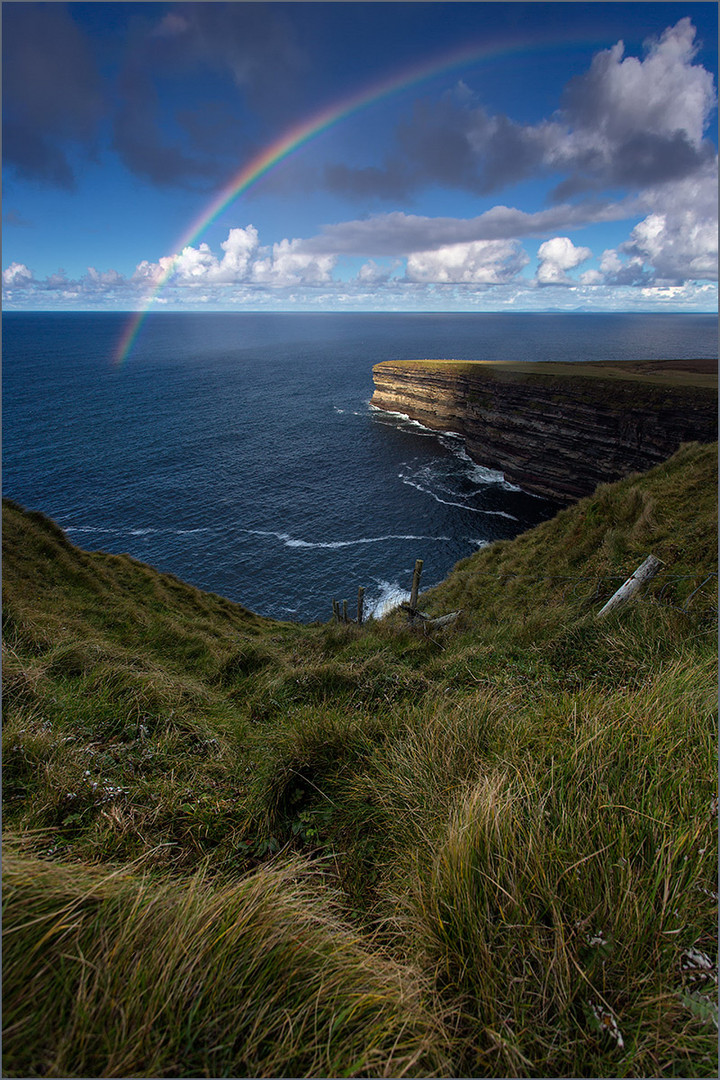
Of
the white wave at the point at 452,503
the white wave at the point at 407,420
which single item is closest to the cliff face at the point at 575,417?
the white wave at the point at 407,420

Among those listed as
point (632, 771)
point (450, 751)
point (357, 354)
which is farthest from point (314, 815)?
point (357, 354)

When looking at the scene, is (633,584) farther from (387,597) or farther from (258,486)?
(258,486)

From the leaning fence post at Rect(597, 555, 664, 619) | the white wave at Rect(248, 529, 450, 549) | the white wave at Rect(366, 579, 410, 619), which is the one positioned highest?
the leaning fence post at Rect(597, 555, 664, 619)

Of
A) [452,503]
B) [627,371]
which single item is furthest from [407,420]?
[452,503]

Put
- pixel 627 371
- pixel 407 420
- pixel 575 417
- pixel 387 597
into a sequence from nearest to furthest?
pixel 387 597
pixel 575 417
pixel 627 371
pixel 407 420

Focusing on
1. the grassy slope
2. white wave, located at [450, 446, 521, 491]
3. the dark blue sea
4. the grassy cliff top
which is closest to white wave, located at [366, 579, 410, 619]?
the dark blue sea

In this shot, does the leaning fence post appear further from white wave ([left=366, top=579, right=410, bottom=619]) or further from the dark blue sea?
the dark blue sea
